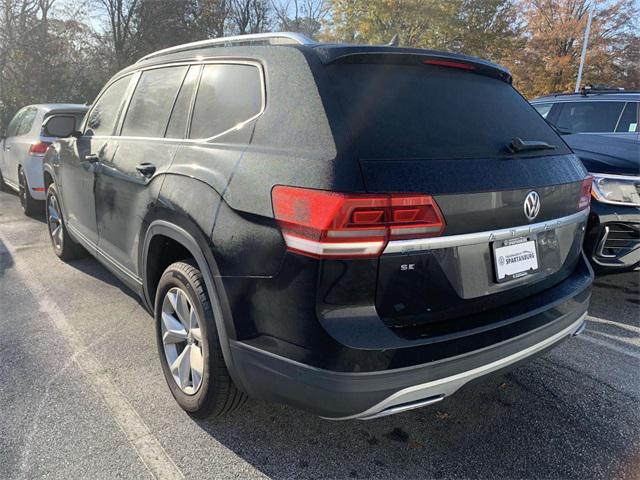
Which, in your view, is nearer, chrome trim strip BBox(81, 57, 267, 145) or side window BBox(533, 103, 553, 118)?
chrome trim strip BBox(81, 57, 267, 145)

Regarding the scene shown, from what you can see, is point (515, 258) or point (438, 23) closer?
point (515, 258)

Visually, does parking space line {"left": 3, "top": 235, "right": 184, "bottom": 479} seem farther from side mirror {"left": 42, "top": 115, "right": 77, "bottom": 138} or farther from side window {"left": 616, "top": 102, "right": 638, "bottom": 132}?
side window {"left": 616, "top": 102, "right": 638, "bottom": 132}

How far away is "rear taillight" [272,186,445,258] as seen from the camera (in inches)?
65.0

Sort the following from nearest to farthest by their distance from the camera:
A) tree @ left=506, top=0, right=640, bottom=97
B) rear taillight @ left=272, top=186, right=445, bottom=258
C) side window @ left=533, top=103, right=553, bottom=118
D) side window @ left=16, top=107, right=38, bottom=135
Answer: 1. rear taillight @ left=272, top=186, right=445, bottom=258
2. side window @ left=533, top=103, right=553, bottom=118
3. side window @ left=16, top=107, right=38, bottom=135
4. tree @ left=506, top=0, right=640, bottom=97

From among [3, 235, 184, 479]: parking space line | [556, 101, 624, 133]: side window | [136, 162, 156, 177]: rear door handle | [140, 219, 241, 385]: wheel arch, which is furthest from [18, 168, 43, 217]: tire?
[556, 101, 624, 133]: side window

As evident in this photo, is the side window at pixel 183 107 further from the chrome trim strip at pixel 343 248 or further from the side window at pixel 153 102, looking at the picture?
the chrome trim strip at pixel 343 248

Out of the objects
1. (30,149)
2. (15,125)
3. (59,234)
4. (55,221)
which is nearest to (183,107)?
(59,234)

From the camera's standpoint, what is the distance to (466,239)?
1835 mm

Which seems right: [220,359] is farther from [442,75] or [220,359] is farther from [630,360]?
[630,360]

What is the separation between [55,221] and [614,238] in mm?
5192

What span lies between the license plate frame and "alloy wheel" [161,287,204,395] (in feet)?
4.48

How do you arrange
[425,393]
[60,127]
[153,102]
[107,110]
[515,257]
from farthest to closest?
[60,127], [107,110], [153,102], [515,257], [425,393]

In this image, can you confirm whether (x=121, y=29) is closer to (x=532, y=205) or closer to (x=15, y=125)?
(x=15, y=125)

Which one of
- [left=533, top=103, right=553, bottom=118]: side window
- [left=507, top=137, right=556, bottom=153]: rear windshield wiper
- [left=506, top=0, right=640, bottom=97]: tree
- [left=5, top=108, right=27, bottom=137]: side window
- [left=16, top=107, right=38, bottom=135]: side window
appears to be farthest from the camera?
[left=506, top=0, right=640, bottom=97]: tree
